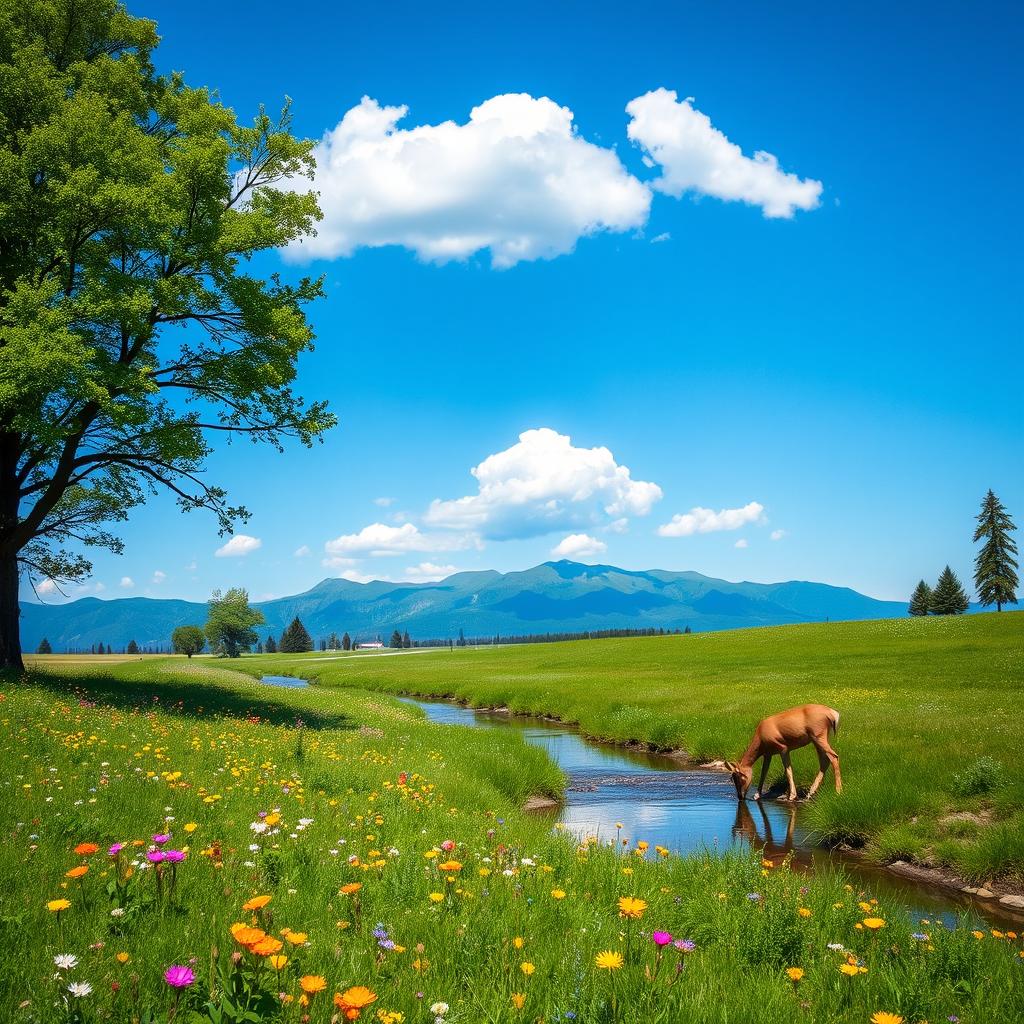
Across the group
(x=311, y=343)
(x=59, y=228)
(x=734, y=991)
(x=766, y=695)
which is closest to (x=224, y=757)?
(x=734, y=991)

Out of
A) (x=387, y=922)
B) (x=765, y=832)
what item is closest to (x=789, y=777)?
(x=765, y=832)

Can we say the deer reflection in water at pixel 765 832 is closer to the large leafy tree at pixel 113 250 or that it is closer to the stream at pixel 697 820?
the stream at pixel 697 820

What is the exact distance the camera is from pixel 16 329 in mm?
18125

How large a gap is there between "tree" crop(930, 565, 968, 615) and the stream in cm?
11665

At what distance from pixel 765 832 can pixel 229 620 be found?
199259 mm

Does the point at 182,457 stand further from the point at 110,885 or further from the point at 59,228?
the point at 110,885

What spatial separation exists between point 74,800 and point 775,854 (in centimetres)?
1246

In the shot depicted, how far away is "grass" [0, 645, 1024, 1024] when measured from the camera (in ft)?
12.1

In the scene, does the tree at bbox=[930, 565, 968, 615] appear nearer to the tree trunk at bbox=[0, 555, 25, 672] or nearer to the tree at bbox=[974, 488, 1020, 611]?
the tree at bbox=[974, 488, 1020, 611]

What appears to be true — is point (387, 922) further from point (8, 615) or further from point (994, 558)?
point (994, 558)

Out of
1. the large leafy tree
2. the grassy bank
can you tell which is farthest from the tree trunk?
the grassy bank

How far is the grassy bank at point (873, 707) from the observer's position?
13.5 meters

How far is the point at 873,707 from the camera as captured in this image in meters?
25.6

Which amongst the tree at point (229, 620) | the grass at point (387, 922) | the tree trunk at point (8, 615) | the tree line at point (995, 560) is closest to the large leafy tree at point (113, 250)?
the tree trunk at point (8, 615)
